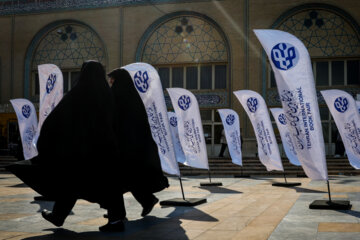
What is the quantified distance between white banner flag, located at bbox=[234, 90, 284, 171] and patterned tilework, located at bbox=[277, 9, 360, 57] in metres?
14.1

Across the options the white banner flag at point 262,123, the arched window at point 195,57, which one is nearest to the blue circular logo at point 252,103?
the white banner flag at point 262,123

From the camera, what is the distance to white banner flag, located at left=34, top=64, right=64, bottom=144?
30.1ft

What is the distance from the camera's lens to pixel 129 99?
233 inches

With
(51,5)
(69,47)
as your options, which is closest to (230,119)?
(69,47)

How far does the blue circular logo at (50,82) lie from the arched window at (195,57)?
56.6 feet

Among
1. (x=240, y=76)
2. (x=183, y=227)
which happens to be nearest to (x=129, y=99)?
(x=183, y=227)

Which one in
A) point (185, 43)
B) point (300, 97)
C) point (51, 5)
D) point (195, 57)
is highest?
point (51, 5)

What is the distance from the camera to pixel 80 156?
5.27 metres

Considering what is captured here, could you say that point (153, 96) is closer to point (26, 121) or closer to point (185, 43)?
point (26, 121)

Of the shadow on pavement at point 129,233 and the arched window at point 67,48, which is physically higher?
the arched window at point 67,48

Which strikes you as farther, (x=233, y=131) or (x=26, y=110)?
(x=233, y=131)

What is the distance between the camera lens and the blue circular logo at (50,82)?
364 inches

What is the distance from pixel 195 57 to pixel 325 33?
262 inches

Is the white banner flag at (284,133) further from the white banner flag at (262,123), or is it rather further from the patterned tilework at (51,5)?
the patterned tilework at (51,5)
